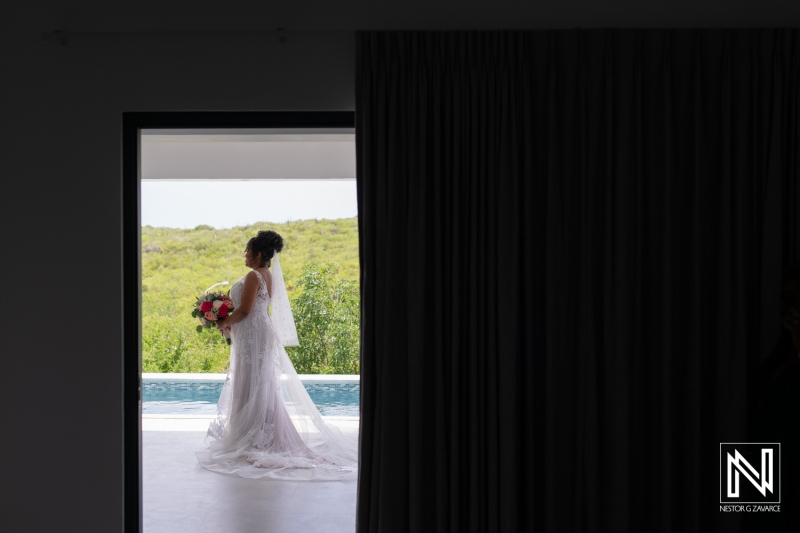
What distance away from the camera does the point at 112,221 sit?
2592 mm

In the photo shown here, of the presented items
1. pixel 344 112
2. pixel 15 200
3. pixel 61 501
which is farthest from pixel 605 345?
pixel 15 200

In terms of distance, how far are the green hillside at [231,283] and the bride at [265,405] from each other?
13.6 ft

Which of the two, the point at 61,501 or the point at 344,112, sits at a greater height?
the point at 344,112

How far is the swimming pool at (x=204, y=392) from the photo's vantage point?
24.9 ft

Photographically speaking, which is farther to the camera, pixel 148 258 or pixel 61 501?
pixel 148 258

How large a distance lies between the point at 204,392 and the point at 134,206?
19.0 feet

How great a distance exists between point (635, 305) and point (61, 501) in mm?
2542

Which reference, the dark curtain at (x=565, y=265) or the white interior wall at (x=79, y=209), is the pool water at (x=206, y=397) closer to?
the white interior wall at (x=79, y=209)

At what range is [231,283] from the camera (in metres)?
9.83

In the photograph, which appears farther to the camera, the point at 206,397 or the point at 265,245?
the point at 206,397

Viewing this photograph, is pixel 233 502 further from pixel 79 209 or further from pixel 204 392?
pixel 204 392

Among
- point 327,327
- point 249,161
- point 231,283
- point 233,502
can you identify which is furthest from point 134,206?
point 231,283

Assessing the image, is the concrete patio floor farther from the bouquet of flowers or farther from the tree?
the tree

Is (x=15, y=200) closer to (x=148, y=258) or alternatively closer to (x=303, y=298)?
(x=303, y=298)
